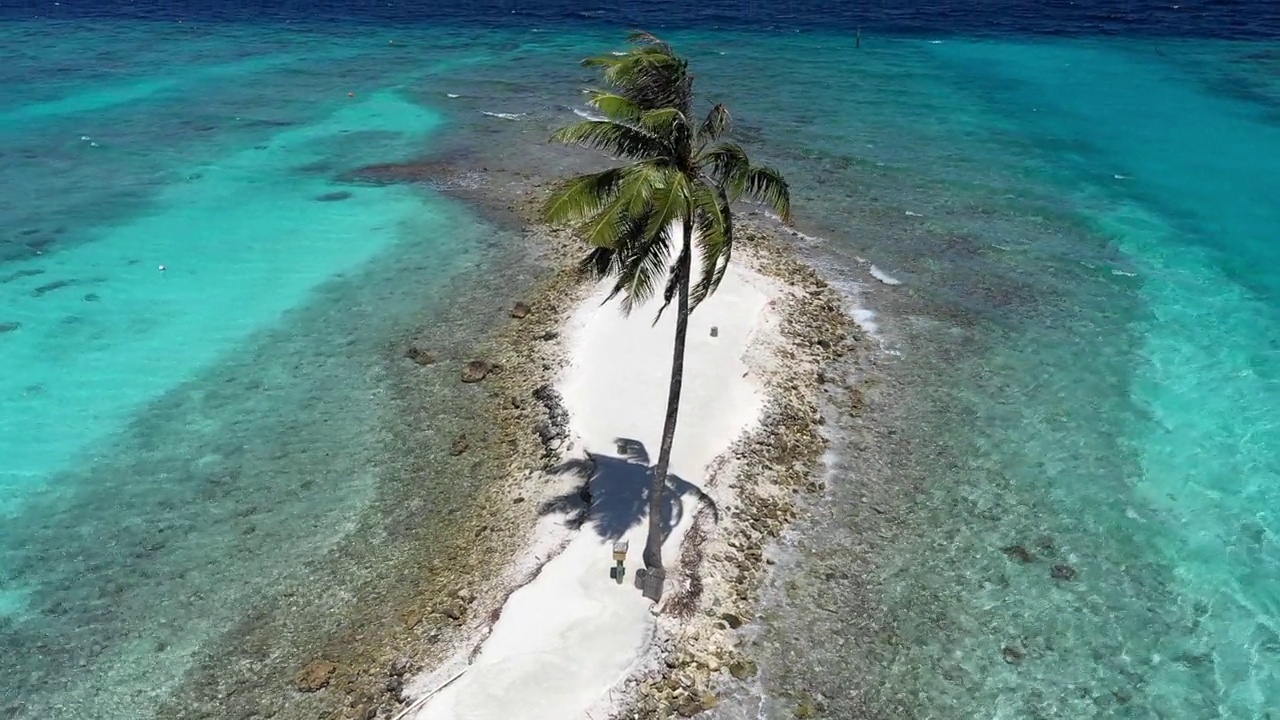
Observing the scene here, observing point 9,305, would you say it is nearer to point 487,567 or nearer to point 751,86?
point 487,567

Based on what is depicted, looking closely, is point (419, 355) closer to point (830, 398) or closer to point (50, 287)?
point (830, 398)

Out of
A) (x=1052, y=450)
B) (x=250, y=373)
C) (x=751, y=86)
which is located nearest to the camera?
(x=1052, y=450)

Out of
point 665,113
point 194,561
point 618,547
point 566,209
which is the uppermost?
point 665,113

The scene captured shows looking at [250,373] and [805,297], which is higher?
[805,297]

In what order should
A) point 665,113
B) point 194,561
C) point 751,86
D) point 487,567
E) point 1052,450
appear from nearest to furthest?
1. point 665,113
2. point 487,567
3. point 194,561
4. point 1052,450
5. point 751,86

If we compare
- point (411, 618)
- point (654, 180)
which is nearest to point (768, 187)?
point (654, 180)

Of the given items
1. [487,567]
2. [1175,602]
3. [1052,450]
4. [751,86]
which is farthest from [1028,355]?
[751,86]

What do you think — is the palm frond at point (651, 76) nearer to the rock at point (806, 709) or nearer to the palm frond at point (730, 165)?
the palm frond at point (730, 165)
